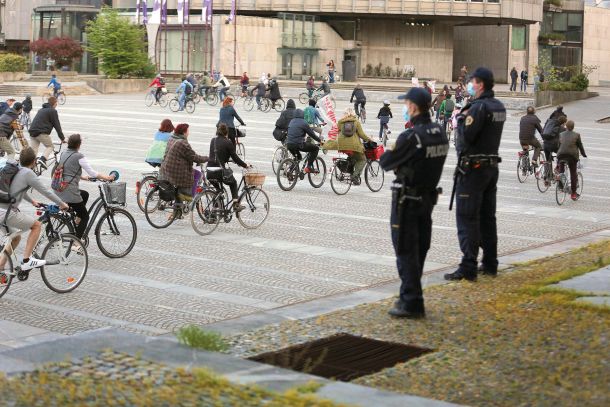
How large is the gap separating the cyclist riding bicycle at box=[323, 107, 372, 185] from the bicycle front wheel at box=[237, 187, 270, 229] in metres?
4.40

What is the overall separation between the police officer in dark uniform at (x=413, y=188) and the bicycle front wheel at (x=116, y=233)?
15.9 feet

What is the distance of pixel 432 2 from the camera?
282ft

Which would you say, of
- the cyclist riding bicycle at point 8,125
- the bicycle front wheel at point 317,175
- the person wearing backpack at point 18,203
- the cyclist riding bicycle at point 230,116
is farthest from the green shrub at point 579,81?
the person wearing backpack at point 18,203

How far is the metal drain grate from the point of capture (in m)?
8.23

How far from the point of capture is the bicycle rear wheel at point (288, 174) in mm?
21797

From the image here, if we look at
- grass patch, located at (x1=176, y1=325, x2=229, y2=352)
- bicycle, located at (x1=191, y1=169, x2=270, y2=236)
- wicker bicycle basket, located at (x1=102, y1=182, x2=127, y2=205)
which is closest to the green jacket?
bicycle, located at (x1=191, y1=169, x2=270, y2=236)

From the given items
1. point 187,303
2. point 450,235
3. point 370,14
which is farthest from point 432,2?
point 187,303

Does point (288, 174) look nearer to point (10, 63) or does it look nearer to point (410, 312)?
point (410, 312)

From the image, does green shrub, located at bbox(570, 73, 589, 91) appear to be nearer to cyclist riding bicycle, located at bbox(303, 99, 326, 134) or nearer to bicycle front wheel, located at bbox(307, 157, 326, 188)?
cyclist riding bicycle, located at bbox(303, 99, 326, 134)

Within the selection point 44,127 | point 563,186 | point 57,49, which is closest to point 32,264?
point 563,186

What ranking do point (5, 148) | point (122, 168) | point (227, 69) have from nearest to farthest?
1. point (5, 148)
2. point (122, 168)
3. point (227, 69)

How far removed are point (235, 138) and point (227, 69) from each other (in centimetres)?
5557

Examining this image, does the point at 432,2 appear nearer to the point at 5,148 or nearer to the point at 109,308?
the point at 5,148

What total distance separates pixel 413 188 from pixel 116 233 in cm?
520
